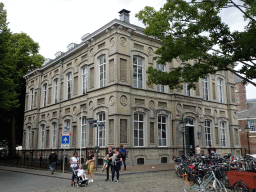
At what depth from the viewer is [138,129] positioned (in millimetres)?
19828

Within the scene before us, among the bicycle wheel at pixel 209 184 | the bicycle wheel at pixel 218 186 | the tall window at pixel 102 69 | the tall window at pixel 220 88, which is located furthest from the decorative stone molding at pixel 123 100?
the tall window at pixel 220 88

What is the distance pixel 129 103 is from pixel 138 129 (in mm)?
2242

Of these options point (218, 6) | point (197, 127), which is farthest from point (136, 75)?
point (218, 6)

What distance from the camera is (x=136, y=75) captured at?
20.9 meters

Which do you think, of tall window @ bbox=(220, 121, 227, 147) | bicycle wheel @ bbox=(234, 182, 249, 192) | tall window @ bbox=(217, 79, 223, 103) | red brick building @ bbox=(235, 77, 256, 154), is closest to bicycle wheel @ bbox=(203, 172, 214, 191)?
bicycle wheel @ bbox=(234, 182, 249, 192)

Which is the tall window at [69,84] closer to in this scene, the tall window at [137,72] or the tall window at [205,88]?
the tall window at [137,72]

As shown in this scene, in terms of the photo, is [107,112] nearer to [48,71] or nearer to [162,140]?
[162,140]

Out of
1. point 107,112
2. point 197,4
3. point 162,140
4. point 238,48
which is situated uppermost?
point 197,4

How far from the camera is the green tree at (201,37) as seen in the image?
12.0m

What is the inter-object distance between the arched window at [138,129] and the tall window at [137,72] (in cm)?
255

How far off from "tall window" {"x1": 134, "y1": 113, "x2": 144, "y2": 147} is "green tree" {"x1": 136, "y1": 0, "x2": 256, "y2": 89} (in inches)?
202

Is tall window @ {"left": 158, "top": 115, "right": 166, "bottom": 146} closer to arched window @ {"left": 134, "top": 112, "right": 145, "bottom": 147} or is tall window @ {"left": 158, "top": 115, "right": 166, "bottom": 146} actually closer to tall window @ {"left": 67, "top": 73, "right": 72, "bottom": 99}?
arched window @ {"left": 134, "top": 112, "right": 145, "bottom": 147}

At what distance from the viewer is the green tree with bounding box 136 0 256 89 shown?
12.0 m

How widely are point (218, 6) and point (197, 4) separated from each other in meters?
1.63
